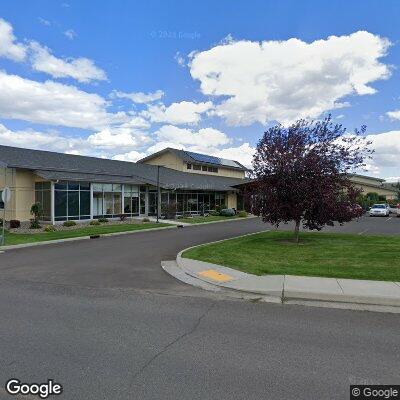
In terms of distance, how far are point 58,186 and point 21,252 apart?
1138 cm

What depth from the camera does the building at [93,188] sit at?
85.1ft

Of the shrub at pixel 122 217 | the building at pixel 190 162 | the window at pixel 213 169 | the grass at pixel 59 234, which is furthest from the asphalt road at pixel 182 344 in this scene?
the window at pixel 213 169

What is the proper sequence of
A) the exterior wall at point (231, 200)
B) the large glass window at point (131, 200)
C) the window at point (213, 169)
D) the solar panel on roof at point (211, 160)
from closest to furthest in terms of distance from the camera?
1. the large glass window at point (131, 200)
2. the exterior wall at point (231, 200)
3. the solar panel on roof at point (211, 160)
4. the window at point (213, 169)

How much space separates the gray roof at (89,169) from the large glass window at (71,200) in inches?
27.7

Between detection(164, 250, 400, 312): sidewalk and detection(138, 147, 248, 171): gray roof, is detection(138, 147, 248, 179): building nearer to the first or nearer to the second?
detection(138, 147, 248, 171): gray roof

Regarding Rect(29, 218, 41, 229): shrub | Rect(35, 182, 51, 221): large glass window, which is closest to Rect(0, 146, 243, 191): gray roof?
Rect(35, 182, 51, 221): large glass window

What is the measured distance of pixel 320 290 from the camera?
8234 mm

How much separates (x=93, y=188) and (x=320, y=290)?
23.5 meters

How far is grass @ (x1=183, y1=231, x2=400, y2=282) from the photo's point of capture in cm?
1019

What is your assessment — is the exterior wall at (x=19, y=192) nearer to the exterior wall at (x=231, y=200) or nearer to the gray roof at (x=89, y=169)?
the gray roof at (x=89, y=169)

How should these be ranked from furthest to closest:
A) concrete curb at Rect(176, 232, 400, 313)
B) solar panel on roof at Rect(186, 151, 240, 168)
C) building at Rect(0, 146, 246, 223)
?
solar panel on roof at Rect(186, 151, 240, 168) → building at Rect(0, 146, 246, 223) → concrete curb at Rect(176, 232, 400, 313)

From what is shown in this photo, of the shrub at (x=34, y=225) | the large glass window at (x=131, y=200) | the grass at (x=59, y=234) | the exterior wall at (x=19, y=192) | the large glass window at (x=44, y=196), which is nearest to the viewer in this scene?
the grass at (x=59, y=234)

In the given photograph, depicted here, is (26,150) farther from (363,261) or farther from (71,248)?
(363,261)

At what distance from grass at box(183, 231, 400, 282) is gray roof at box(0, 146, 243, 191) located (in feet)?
51.1
